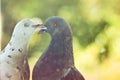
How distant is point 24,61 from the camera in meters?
1.87

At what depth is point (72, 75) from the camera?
1803 mm

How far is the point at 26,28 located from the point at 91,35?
0.36 metres

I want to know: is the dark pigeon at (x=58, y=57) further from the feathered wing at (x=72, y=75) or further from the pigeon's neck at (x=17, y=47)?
the pigeon's neck at (x=17, y=47)

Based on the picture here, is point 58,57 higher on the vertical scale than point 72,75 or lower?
higher

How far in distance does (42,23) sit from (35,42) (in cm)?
11

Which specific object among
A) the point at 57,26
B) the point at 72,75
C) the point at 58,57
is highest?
A: the point at 57,26

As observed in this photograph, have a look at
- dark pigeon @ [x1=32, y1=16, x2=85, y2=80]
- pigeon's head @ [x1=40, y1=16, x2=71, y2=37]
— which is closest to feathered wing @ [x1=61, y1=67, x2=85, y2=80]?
dark pigeon @ [x1=32, y1=16, x2=85, y2=80]

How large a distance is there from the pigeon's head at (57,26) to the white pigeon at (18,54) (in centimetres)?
7

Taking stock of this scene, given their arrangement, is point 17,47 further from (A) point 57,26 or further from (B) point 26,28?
(A) point 57,26

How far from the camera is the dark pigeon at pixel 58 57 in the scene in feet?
5.95

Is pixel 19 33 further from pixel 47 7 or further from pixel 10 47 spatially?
pixel 47 7

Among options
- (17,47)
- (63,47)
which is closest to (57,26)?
(63,47)

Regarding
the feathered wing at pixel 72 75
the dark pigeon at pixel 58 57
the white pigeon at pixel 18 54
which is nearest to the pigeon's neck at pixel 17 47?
the white pigeon at pixel 18 54

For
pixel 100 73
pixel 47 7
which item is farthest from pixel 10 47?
pixel 100 73
